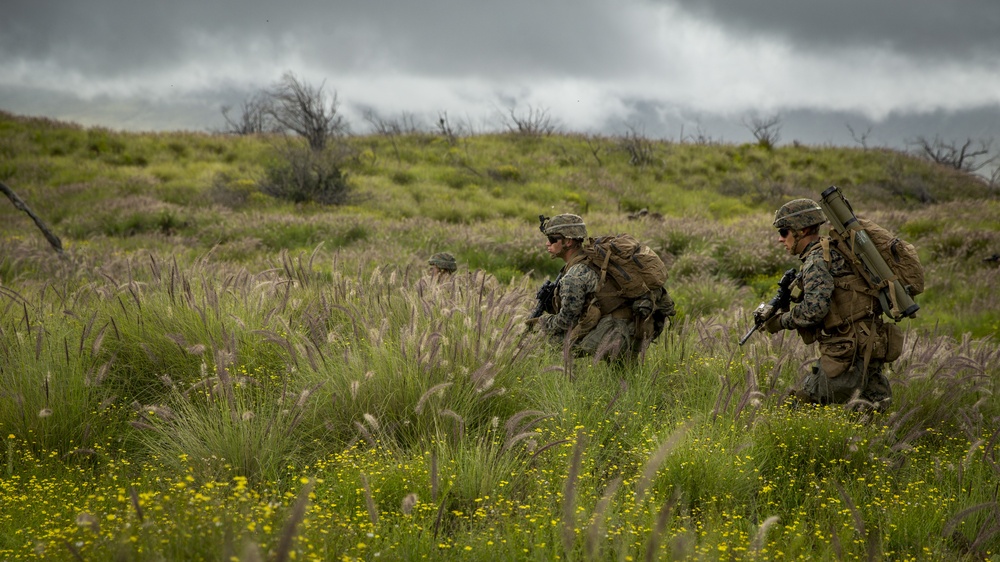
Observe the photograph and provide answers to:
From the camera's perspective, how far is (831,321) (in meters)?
4.58

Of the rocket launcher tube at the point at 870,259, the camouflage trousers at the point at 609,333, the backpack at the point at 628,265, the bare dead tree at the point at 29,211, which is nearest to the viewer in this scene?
the rocket launcher tube at the point at 870,259

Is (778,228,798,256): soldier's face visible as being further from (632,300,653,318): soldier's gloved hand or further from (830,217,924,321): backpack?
(632,300,653,318): soldier's gloved hand

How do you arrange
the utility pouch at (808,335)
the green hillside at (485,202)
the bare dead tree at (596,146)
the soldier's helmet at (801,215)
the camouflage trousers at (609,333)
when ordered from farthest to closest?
the bare dead tree at (596,146) → the green hillside at (485,202) → the camouflage trousers at (609,333) → the utility pouch at (808,335) → the soldier's helmet at (801,215)

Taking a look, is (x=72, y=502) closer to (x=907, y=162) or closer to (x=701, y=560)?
(x=701, y=560)

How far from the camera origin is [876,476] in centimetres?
375

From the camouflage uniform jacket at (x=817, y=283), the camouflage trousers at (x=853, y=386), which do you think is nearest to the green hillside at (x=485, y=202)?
the camouflage trousers at (x=853, y=386)

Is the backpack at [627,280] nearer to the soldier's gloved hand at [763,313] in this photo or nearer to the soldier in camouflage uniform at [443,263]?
the soldier's gloved hand at [763,313]

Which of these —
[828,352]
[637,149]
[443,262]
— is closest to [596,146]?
[637,149]

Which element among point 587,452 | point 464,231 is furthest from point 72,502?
point 464,231

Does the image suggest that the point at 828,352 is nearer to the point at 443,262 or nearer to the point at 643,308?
the point at 643,308

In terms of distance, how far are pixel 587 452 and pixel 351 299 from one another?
2.88 meters

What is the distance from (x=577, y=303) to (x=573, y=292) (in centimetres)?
9

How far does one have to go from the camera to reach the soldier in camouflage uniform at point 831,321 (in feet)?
14.7

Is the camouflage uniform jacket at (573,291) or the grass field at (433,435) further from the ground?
the camouflage uniform jacket at (573,291)
